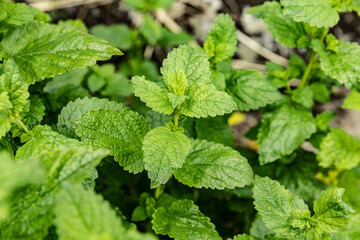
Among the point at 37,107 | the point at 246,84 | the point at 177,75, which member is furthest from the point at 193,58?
the point at 37,107

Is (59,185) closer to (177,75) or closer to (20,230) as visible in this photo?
(20,230)

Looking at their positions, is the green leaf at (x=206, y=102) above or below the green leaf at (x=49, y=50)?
below

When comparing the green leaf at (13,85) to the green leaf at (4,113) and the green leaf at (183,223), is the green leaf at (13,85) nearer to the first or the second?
the green leaf at (4,113)

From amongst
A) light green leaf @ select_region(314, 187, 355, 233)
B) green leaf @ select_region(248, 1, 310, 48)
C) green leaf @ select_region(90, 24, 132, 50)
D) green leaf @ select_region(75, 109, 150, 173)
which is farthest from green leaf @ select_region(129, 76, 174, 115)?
green leaf @ select_region(90, 24, 132, 50)

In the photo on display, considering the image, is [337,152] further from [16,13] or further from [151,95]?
[16,13]

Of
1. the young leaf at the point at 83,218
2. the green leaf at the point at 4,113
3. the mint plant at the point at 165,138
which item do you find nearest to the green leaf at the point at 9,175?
the mint plant at the point at 165,138

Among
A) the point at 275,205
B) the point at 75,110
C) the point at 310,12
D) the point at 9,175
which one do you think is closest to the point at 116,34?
the point at 75,110

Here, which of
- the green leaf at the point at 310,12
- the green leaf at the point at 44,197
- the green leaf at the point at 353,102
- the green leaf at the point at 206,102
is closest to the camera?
the green leaf at the point at 44,197
